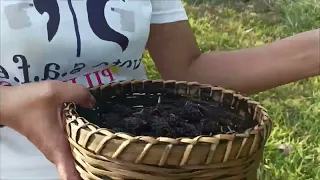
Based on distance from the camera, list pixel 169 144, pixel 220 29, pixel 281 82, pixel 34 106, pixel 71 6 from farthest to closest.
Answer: pixel 220 29
pixel 281 82
pixel 71 6
pixel 34 106
pixel 169 144

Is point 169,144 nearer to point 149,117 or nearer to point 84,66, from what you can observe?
point 149,117

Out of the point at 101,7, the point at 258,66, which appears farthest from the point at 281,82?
the point at 101,7

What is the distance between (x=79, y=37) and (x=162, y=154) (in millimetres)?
386

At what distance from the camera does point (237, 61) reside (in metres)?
1.13

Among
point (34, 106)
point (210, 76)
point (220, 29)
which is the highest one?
point (34, 106)

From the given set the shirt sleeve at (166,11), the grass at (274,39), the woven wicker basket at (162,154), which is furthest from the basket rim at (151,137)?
the grass at (274,39)

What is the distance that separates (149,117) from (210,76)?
0.37 metres

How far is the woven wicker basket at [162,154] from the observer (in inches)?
26.3

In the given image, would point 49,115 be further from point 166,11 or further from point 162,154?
point 166,11

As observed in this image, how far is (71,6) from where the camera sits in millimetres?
998

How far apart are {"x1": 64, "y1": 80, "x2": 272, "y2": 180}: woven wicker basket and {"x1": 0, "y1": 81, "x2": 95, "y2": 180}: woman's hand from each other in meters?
0.04

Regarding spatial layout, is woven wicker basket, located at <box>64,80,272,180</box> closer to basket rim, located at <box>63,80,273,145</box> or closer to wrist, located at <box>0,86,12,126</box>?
basket rim, located at <box>63,80,273,145</box>

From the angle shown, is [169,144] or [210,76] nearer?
[169,144]

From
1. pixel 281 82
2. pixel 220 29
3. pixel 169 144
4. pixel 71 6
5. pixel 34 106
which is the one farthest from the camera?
pixel 220 29
